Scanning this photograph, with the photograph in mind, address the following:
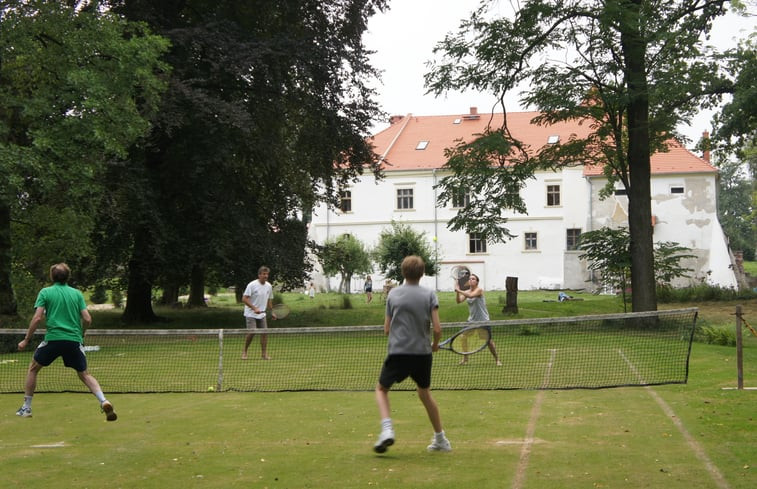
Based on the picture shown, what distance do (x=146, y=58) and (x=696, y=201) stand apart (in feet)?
152

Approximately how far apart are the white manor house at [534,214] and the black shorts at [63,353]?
47220mm

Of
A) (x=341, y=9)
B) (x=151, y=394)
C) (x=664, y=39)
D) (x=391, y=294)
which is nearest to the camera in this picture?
(x=391, y=294)

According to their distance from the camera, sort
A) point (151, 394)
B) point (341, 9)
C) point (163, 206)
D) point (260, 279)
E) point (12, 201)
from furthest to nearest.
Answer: point (341, 9) → point (163, 206) → point (12, 201) → point (260, 279) → point (151, 394)

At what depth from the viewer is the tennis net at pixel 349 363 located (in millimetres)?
13891

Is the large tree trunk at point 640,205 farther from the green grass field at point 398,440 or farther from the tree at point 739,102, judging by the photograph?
the green grass field at point 398,440

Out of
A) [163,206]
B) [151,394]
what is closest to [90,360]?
[151,394]

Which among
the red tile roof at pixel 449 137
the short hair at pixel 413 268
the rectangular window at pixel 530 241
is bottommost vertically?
the short hair at pixel 413 268

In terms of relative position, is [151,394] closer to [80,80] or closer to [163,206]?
[80,80]

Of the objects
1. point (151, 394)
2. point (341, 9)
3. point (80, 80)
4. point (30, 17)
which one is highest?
point (341, 9)

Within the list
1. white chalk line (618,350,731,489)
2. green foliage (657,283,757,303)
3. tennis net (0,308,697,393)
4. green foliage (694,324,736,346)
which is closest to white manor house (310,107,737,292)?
green foliage (657,283,757,303)

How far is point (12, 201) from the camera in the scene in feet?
68.1

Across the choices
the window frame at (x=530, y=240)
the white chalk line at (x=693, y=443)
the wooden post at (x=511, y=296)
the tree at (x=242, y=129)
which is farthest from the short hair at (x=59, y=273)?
the window frame at (x=530, y=240)

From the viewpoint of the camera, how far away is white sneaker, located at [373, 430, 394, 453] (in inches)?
316

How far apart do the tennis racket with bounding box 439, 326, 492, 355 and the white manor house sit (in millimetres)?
42050
